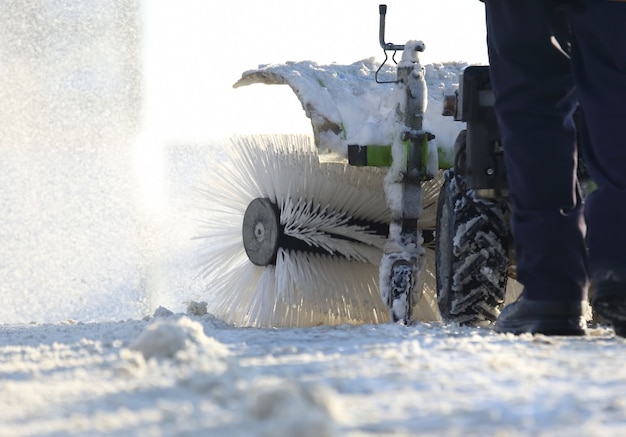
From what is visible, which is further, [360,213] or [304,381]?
[360,213]

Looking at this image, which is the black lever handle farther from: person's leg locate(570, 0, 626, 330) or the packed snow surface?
person's leg locate(570, 0, 626, 330)

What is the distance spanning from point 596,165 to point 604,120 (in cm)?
11

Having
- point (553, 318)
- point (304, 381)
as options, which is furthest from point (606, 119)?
point (304, 381)

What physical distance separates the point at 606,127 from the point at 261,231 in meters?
2.34

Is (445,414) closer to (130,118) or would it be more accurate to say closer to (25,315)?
(25,315)

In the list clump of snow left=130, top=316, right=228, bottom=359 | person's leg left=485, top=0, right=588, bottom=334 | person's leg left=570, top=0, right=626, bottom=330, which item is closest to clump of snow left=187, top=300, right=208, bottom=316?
person's leg left=485, top=0, right=588, bottom=334

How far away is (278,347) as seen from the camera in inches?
91.4

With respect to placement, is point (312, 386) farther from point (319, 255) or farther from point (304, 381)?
point (319, 255)

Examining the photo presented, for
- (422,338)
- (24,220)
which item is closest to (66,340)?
(422,338)

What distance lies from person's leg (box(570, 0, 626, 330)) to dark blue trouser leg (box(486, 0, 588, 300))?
163 mm

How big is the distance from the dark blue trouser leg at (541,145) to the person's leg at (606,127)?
163 millimetres

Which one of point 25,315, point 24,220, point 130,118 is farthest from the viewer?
point 130,118

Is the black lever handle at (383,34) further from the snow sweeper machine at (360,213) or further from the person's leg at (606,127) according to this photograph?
the person's leg at (606,127)

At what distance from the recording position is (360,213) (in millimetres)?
4609
